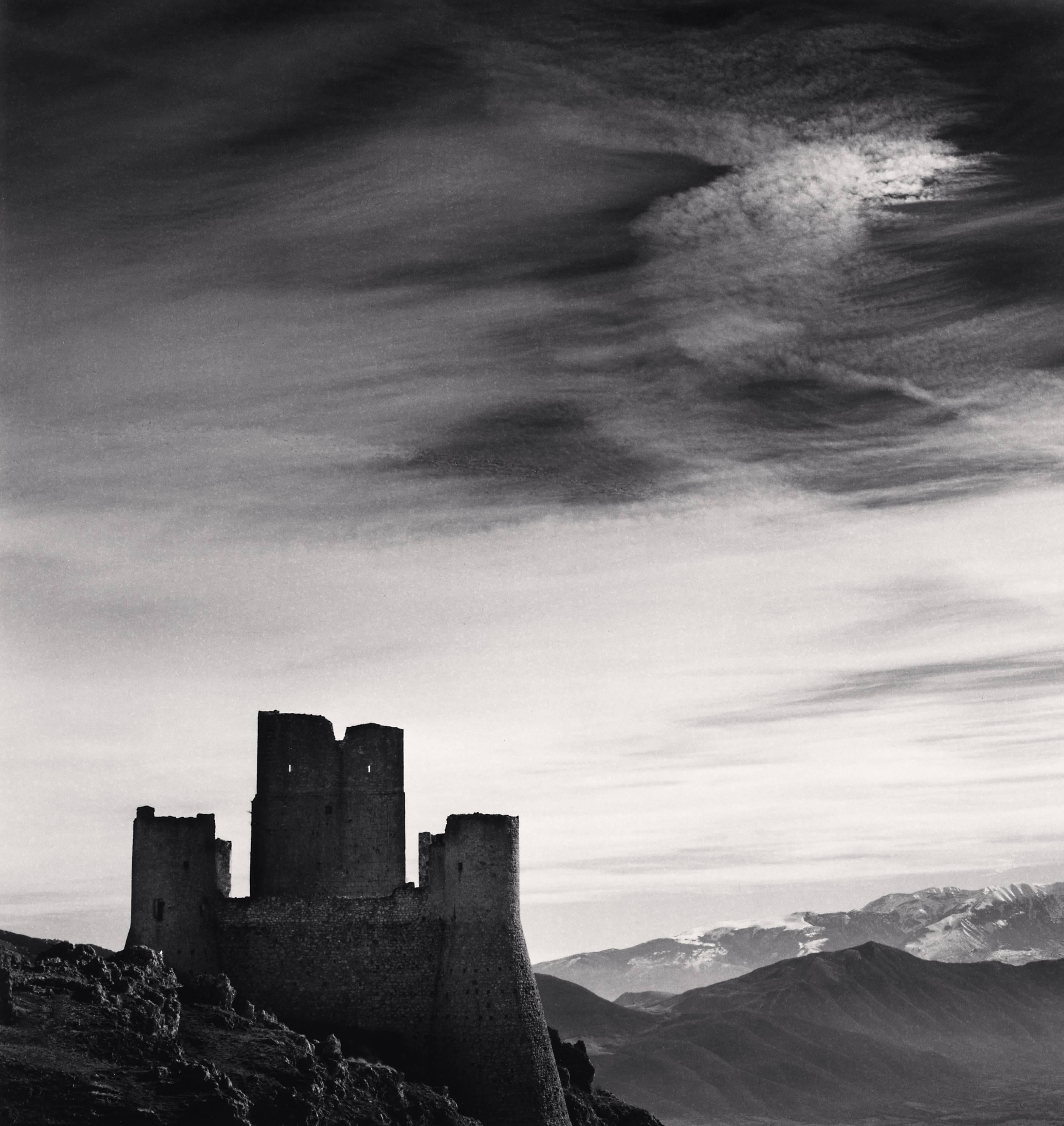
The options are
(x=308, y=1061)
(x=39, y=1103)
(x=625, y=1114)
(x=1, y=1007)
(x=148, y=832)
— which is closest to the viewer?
(x=39, y=1103)

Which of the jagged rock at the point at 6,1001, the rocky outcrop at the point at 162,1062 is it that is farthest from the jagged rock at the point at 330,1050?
the jagged rock at the point at 6,1001

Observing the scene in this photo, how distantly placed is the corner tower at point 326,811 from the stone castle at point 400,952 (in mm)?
1533

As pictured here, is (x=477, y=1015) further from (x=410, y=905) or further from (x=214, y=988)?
(x=214, y=988)

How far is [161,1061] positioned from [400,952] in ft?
54.1

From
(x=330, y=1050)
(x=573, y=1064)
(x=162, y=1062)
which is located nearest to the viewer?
(x=162, y=1062)

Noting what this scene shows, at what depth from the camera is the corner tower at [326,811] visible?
93.9 meters

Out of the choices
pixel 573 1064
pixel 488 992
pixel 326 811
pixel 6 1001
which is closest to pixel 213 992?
pixel 326 811

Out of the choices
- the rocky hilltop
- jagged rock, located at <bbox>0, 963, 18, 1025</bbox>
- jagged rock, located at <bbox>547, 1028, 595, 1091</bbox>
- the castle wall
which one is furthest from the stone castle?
jagged rock, located at <bbox>547, 1028, 595, 1091</bbox>

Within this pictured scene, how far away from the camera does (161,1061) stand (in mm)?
77500

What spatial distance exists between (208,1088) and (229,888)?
17.4 metres

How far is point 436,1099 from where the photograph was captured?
8625cm

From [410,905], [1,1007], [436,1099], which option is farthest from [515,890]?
[1,1007]

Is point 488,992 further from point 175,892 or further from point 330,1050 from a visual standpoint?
point 175,892

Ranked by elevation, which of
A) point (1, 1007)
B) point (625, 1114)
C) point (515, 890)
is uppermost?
point (515, 890)
